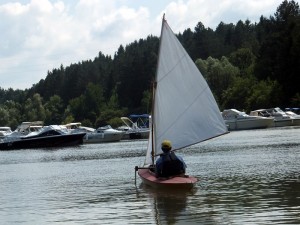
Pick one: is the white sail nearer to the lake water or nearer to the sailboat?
the sailboat

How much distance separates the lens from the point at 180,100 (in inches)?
1307

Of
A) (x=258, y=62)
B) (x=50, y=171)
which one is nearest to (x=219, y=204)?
(x=50, y=171)

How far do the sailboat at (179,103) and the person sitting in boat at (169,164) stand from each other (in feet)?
8.52

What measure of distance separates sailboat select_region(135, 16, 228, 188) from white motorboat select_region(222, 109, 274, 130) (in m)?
76.8

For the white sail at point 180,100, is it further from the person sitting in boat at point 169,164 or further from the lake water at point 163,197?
the person sitting in boat at point 169,164

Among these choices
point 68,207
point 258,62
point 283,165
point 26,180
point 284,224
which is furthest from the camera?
point 258,62

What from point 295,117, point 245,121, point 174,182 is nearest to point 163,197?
point 174,182

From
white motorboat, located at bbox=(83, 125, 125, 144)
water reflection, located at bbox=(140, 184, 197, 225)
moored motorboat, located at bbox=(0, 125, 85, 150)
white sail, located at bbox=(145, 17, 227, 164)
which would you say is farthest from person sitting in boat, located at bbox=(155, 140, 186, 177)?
white motorboat, located at bbox=(83, 125, 125, 144)

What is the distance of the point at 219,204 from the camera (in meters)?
24.8

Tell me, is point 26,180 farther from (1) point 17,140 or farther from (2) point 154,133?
(1) point 17,140

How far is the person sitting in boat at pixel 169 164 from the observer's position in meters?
29.3

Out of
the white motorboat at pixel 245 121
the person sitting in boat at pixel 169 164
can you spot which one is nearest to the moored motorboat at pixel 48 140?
the white motorboat at pixel 245 121

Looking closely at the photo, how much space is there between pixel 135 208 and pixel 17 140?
243ft

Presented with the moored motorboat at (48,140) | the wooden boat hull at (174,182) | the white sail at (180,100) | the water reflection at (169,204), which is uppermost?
the white sail at (180,100)
